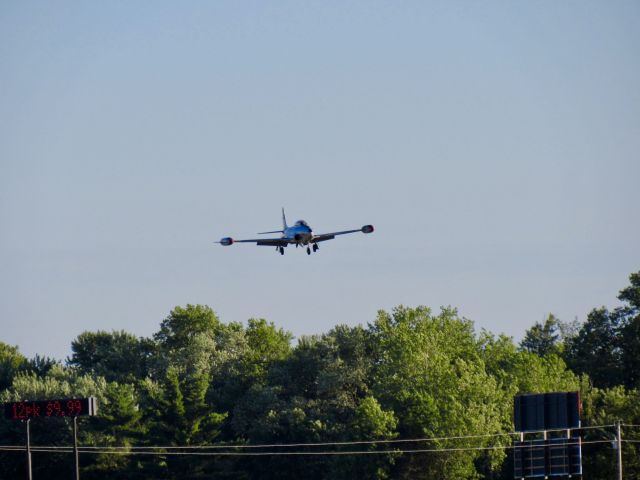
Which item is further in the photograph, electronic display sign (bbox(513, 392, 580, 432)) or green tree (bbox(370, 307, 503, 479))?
green tree (bbox(370, 307, 503, 479))

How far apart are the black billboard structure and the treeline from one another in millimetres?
30551

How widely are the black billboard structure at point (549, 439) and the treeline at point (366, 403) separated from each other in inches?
1203

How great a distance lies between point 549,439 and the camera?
101812mm

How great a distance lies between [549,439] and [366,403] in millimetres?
45233

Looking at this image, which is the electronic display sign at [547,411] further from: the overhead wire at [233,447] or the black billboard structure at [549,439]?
the overhead wire at [233,447]

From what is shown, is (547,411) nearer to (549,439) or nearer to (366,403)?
(549,439)

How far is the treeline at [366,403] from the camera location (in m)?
144

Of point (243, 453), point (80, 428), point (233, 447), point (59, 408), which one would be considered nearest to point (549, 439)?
point (59, 408)

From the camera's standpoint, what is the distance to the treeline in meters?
144

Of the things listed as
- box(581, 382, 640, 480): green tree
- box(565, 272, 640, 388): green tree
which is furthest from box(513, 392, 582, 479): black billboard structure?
box(565, 272, 640, 388): green tree

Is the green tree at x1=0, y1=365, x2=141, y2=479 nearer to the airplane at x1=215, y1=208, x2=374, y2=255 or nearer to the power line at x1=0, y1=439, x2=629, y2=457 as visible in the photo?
the power line at x1=0, y1=439, x2=629, y2=457

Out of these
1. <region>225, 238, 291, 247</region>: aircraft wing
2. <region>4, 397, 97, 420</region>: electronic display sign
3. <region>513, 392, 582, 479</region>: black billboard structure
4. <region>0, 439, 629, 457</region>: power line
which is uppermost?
<region>225, 238, 291, 247</region>: aircraft wing

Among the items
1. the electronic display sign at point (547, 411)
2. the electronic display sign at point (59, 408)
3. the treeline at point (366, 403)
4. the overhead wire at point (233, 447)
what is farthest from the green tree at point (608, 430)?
the electronic display sign at point (59, 408)

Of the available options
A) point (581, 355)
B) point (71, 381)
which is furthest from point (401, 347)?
point (71, 381)
